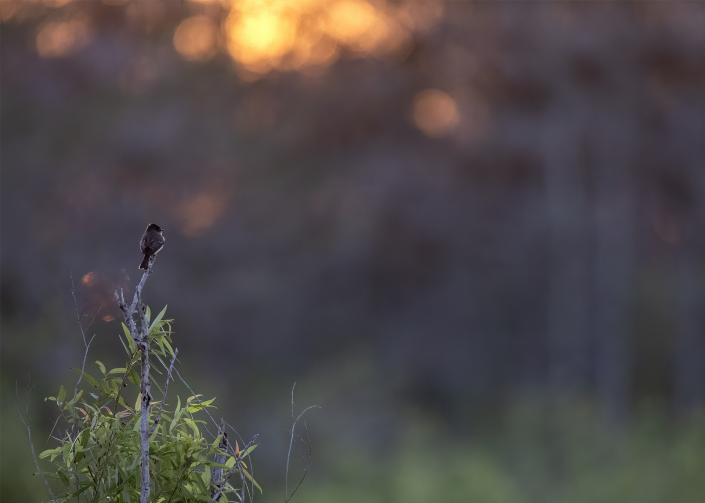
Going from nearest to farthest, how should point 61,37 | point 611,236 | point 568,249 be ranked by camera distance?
point 61,37
point 611,236
point 568,249

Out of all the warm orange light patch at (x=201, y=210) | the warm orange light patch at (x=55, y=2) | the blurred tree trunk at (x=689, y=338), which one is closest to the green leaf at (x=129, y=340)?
the warm orange light patch at (x=55, y=2)

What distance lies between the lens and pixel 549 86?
791 centimetres

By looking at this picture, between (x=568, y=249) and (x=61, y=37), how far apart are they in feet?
22.5

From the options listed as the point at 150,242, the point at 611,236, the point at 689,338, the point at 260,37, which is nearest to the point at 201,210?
the point at 260,37

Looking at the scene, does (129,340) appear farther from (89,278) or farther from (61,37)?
(61,37)

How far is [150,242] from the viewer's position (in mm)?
1174

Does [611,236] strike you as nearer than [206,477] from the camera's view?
No

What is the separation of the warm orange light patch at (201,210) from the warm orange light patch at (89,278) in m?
6.08

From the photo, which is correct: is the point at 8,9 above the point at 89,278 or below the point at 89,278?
above

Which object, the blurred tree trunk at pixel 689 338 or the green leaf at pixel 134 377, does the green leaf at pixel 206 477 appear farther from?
the blurred tree trunk at pixel 689 338

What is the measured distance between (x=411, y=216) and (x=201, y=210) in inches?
122

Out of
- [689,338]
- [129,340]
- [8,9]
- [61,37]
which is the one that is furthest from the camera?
[689,338]

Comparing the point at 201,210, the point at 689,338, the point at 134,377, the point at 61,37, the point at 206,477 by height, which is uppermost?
the point at 61,37

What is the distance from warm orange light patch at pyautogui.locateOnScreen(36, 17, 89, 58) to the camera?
18.9 feet
